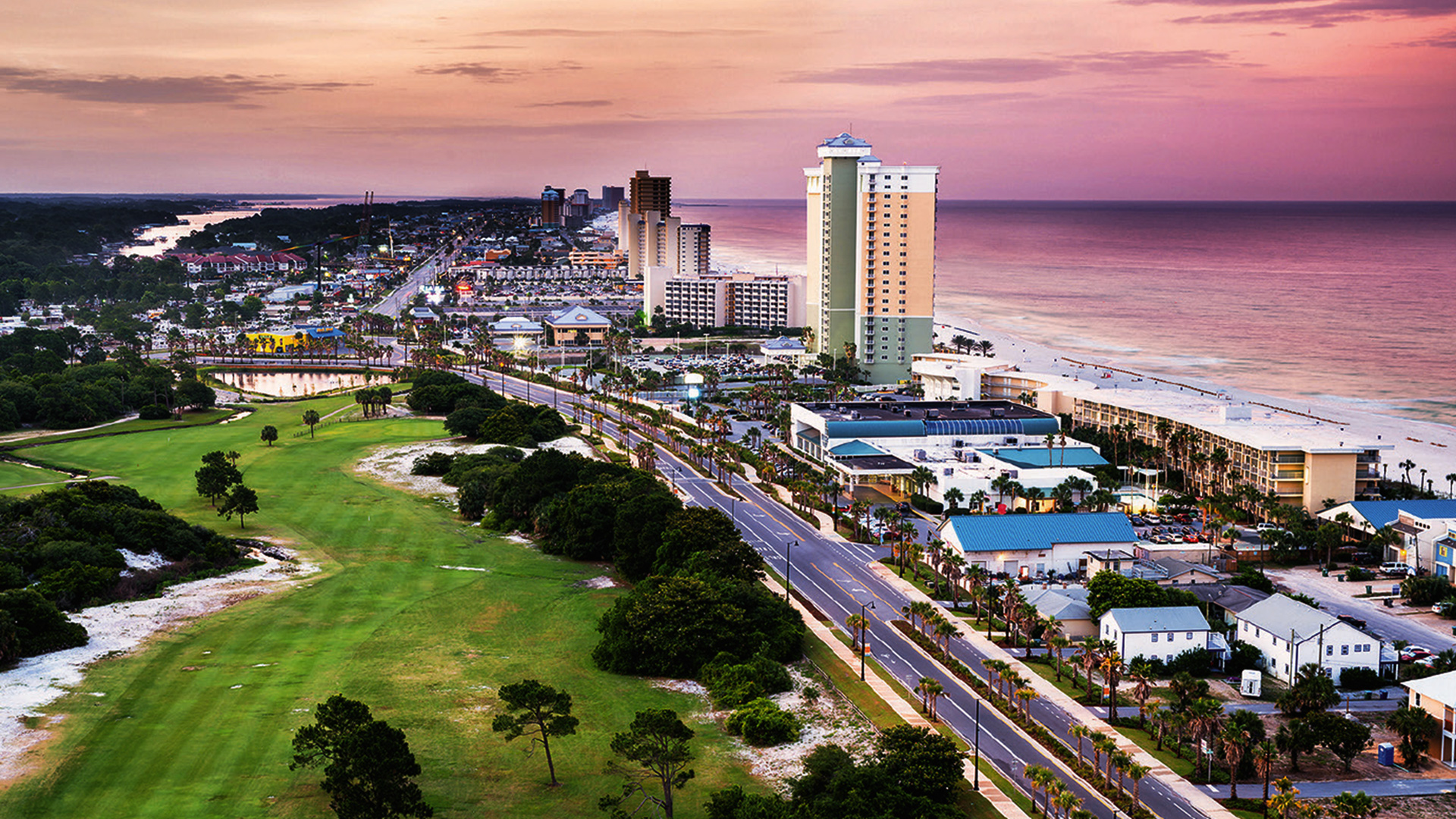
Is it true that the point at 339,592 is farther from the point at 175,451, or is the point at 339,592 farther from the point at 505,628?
the point at 175,451

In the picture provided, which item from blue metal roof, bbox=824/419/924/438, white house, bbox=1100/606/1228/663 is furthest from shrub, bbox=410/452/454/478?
white house, bbox=1100/606/1228/663

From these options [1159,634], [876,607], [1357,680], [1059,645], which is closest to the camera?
[1357,680]

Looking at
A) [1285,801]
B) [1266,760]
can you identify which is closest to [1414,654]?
[1266,760]

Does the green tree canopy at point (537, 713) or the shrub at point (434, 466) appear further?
the shrub at point (434, 466)

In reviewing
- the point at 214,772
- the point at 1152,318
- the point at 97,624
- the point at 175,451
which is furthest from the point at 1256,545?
the point at 1152,318

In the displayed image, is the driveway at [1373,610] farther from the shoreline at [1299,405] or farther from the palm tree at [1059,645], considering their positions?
the shoreline at [1299,405]

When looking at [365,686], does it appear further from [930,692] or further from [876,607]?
[876,607]

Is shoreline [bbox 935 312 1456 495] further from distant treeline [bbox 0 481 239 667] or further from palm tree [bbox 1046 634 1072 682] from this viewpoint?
distant treeline [bbox 0 481 239 667]

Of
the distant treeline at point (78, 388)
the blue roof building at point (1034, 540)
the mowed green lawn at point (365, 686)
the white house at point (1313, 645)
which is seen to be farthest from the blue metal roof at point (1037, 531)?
the distant treeline at point (78, 388)
